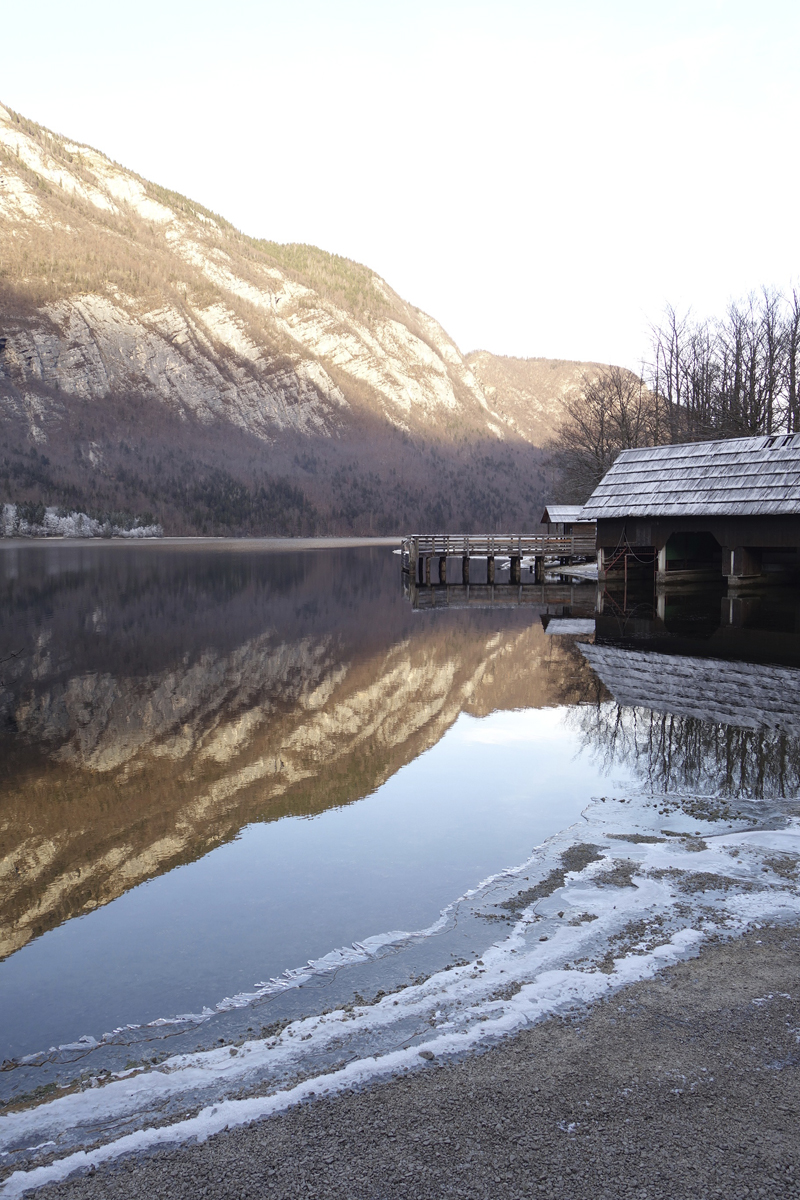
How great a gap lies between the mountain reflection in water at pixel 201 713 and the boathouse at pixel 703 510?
791cm

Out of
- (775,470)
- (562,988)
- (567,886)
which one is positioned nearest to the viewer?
(562,988)

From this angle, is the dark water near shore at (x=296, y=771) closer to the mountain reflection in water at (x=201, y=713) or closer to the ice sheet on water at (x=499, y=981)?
the mountain reflection in water at (x=201, y=713)

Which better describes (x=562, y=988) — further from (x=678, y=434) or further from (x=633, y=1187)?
(x=678, y=434)

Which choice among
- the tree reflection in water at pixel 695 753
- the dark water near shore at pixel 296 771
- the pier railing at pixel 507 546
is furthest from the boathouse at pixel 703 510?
the tree reflection in water at pixel 695 753

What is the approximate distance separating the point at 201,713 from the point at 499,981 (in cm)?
1081

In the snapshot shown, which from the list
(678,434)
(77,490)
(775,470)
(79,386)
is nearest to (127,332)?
(79,386)

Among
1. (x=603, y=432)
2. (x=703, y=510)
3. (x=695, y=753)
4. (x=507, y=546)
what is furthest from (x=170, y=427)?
(x=695, y=753)

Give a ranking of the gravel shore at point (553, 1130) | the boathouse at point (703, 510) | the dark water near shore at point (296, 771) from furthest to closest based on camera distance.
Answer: the boathouse at point (703, 510) < the dark water near shore at point (296, 771) < the gravel shore at point (553, 1130)

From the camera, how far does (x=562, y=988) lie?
Result: 568cm

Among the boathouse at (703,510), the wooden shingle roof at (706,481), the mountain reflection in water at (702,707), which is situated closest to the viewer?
the mountain reflection in water at (702,707)

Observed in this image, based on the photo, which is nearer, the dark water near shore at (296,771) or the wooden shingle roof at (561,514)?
the dark water near shore at (296,771)

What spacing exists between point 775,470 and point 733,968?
1098 inches

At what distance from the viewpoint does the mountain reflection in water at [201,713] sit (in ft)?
30.9

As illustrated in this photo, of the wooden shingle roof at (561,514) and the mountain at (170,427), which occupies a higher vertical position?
the mountain at (170,427)
